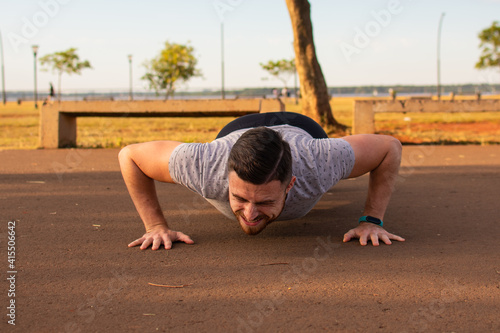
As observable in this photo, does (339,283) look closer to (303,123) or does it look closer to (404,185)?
(303,123)

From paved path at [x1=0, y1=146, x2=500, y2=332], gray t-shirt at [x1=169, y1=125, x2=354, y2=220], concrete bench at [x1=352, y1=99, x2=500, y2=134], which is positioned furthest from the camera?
concrete bench at [x1=352, y1=99, x2=500, y2=134]

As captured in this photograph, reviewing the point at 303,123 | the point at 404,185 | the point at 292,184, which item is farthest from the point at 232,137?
the point at 404,185

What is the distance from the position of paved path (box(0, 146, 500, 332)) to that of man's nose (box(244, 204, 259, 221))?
12.2 inches

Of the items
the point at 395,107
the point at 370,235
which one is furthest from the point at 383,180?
the point at 395,107

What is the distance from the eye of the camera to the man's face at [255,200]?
2529mm

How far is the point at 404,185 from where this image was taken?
5309 mm

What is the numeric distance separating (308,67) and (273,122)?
6488 millimetres

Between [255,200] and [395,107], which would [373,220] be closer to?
[255,200]

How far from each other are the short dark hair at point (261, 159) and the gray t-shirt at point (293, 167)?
0.69ft

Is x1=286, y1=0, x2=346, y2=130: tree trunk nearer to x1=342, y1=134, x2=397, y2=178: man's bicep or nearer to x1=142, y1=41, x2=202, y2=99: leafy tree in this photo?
x1=342, y1=134, x2=397, y2=178: man's bicep

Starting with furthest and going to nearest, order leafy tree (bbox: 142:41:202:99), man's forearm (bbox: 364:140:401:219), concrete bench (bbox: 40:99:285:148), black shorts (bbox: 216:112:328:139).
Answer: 1. leafy tree (bbox: 142:41:202:99)
2. concrete bench (bbox: 40:99:285:148)
3. black shorts (bbox: 216:112:328:139)
4. man's forearm (bbox: 364:140:401:219)

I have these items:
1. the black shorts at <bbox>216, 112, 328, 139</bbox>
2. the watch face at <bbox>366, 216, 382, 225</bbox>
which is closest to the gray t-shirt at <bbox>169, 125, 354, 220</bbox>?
the watch face at <bbox>366, 216, 382, 225</bbox>

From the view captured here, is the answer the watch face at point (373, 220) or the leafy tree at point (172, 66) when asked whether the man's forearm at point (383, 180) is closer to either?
the watch face at point (373, 220)

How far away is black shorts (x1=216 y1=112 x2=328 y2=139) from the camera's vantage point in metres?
3.57
